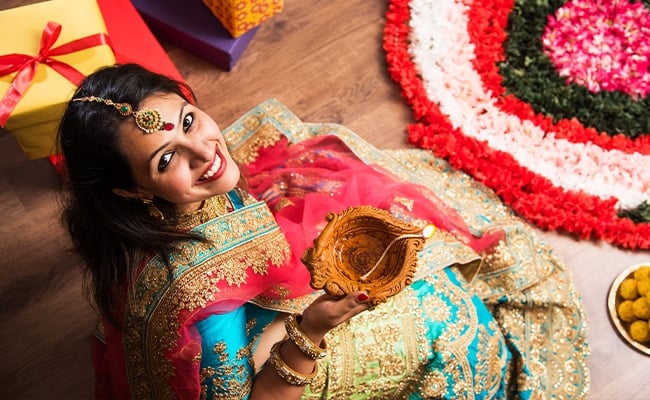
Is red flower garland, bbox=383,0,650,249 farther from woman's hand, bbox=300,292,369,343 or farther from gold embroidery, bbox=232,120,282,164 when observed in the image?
woman's hand, bbox=300,292,369,343

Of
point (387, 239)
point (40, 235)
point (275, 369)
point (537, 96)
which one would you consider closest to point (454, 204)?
point (537, 96)

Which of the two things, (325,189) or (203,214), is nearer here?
(203,214)

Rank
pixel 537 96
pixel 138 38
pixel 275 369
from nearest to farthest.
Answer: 1. pixel 275 369
2. pixel 138 38
3. pixel 537 96

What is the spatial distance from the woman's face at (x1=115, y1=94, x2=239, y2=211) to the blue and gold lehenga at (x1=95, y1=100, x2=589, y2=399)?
0.10 metres

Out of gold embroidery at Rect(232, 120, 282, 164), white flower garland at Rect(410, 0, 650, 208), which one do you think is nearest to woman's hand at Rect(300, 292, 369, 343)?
gold embroidery at Rect(232, 120, 282, 164)

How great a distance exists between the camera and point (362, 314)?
4.83ft

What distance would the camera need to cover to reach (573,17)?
238 centimetres

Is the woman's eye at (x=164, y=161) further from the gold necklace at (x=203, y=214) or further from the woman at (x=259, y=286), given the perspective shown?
the gold necklace at (x=203, y=214)

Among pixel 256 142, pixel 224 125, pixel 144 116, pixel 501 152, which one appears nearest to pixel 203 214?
pixel 144 116

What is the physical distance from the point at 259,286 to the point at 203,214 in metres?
0.18

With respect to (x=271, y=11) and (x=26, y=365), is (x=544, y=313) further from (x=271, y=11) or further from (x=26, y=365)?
(x=26, y=365)

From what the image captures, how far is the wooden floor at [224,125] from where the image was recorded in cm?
193

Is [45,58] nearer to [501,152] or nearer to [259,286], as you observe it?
[259,286]

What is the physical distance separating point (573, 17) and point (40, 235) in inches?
80.6
